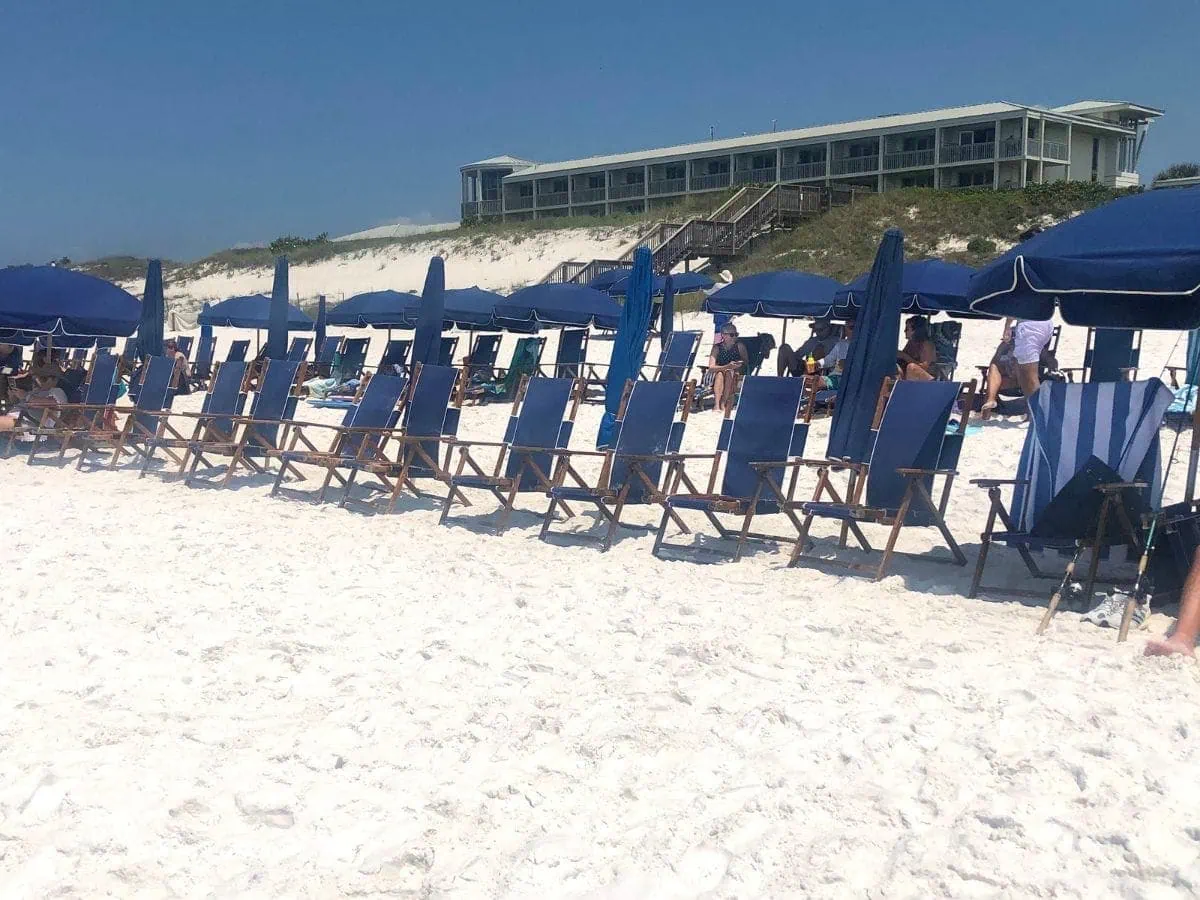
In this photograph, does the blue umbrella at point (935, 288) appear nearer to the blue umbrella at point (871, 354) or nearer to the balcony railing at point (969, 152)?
the blue umbrella at point (871, 354)

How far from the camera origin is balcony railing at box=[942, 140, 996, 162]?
33.1m

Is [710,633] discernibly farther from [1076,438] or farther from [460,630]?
[1076,438]

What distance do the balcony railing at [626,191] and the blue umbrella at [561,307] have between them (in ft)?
→ 91.9

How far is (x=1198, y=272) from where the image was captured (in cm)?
389

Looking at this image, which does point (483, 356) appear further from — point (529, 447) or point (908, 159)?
point (908, 159)

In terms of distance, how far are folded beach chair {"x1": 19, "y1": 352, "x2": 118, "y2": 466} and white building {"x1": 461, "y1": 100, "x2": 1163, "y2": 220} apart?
1099 inches

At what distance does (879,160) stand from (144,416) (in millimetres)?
29548

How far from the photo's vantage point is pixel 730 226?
95.3 feet

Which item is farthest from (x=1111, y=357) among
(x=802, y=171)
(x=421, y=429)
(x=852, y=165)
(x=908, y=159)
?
(x=802, y=171)

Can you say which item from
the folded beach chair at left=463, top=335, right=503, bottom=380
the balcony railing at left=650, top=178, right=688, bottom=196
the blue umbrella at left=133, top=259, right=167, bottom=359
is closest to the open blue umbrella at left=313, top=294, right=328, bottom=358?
the folded beach chair at left=463, top=335, right=503, bottom=380

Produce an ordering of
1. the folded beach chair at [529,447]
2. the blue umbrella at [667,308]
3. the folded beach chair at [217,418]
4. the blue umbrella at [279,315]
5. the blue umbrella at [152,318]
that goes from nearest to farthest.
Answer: the folded beach chair at [529,447]
the folded beach chair at [217,418]
the blue umbrella at [152,318]
the blue umbrella at [279,315]
the blue umbrella at [667,308]

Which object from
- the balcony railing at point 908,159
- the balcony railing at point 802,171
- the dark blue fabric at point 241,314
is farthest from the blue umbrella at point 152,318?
the balcony railing at point 802,171

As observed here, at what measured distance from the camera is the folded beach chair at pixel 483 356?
13227mm

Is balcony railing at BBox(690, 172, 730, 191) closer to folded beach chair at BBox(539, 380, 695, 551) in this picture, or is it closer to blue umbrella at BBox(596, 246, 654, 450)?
blue umbrella at BBox(596, 246, 654, 450)
